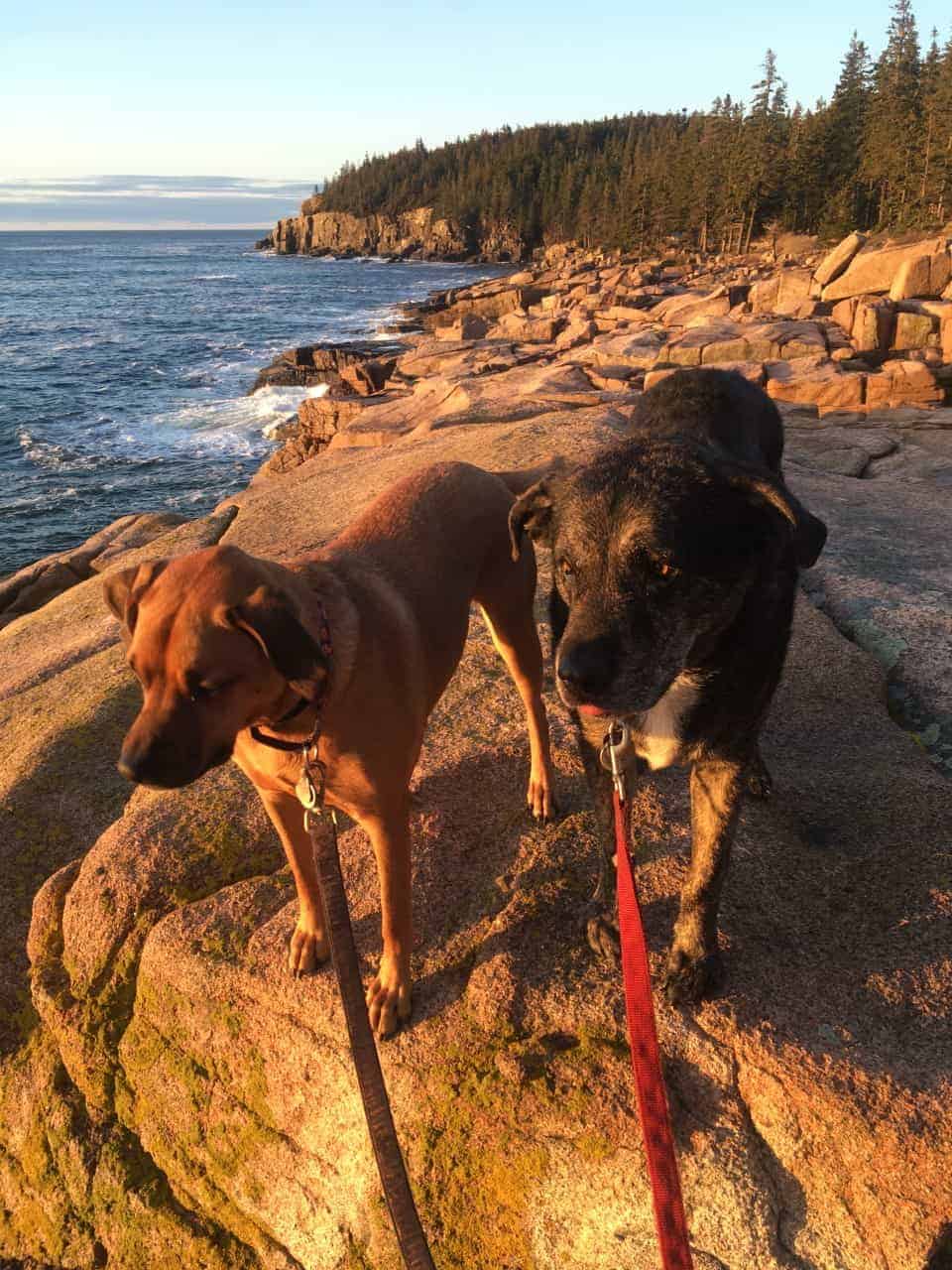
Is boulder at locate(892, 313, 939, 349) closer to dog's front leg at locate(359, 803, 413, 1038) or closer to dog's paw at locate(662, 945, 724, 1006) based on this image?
dog's paw at locate(662, 945, 724, 1006)

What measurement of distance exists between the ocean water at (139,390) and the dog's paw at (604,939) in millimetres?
19902

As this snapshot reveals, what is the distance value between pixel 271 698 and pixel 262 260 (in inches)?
7414

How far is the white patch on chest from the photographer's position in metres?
3.02

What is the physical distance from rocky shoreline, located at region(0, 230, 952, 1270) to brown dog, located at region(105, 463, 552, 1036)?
0.38m

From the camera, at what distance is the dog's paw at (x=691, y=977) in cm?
302

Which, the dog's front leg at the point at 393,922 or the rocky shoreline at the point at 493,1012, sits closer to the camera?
the rocky shoreline at the point at 493,1012

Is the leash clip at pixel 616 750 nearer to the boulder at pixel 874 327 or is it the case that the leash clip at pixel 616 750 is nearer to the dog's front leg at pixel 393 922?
the dog's front leg at pixel 393 922

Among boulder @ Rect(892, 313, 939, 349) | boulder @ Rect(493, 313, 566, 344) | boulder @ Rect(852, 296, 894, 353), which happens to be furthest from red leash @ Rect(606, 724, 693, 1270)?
boulder @ Rect(493, 313, 566, 344)

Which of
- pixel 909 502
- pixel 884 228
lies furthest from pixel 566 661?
pixel 884 228

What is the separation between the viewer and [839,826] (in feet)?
12.3

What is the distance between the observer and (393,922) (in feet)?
10.6

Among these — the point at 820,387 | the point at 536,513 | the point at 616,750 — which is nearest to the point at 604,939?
the point at 616,750

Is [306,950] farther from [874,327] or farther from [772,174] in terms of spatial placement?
[772,174]

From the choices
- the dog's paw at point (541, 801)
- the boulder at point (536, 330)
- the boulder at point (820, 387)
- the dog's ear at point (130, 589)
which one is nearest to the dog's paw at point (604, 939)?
the dog's paw at point (541, 801)
